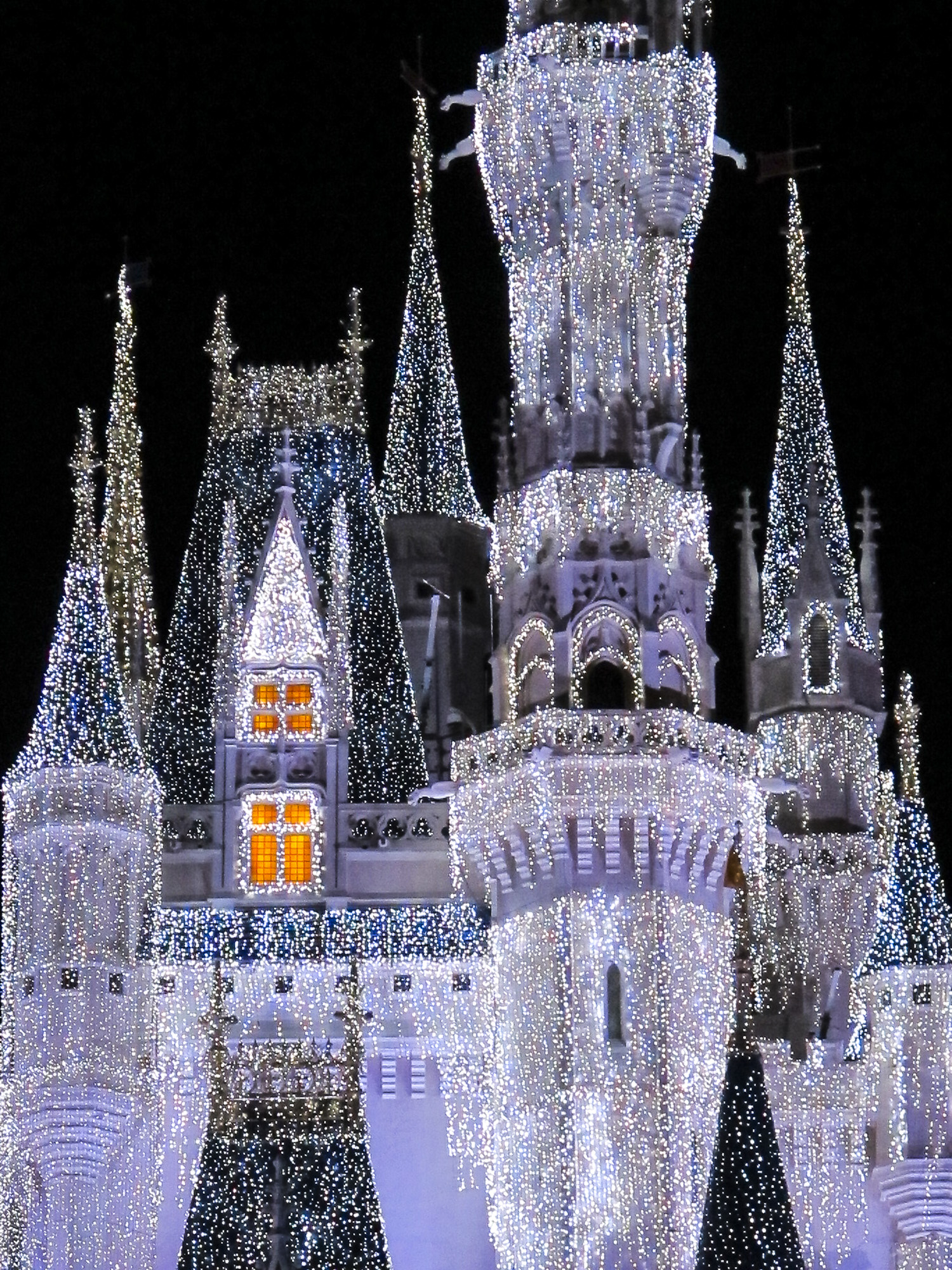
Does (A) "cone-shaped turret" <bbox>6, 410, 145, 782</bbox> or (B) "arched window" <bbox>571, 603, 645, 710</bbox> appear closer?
(A) "cone-shaped turret" <bbox>6, 410, 145, 782</bbox>

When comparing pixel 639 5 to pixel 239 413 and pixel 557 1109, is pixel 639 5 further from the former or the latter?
pixel 557 1109

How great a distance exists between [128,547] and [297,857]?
507 centimetres

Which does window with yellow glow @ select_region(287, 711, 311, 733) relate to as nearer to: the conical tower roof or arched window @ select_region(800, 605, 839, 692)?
arched window @ select_region(800, 605, 839, 692)

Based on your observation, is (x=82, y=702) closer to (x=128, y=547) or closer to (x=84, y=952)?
(x=84, y=952)

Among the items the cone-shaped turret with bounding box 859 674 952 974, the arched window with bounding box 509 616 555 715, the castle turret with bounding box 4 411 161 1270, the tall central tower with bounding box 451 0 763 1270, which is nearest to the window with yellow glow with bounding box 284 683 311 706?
the castle turret with bounding box 4 411 161 1270

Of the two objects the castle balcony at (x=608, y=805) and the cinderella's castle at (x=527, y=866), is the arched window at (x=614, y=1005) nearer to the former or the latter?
the cinderella's castle at (x=527, y=866)

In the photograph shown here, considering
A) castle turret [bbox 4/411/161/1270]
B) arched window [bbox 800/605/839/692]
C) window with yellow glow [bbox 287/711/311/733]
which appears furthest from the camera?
arched window [bbox 800/605/839/692]

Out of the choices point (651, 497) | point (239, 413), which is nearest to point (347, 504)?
point (239, 413)

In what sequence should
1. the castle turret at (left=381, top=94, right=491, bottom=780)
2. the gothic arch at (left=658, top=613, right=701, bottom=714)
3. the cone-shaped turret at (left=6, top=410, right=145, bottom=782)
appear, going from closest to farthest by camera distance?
the cone-shaped turret at (left=6, top=410, right=145, bottom=782)
the gothic arch at (left=658, top=613, right=701, bottom=714)
the castle turret at (left=381, top=94, right=491, bottom=780)

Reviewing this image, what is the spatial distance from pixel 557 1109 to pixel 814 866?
5231mm

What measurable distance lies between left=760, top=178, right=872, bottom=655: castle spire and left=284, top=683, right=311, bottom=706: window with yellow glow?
17.6ft

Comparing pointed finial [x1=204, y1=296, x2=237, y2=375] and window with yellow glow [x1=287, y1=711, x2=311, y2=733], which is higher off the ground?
pointed finial [x1=204, y1=296, x2=237, y2=375]

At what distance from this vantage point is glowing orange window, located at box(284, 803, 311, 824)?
45.0 metres

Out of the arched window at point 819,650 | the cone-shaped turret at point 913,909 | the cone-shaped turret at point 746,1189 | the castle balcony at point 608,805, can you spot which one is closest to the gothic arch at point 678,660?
the castle balcony at point 608,805
